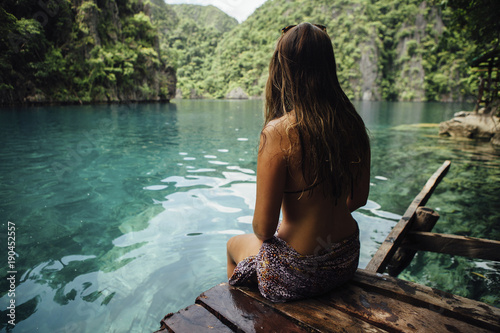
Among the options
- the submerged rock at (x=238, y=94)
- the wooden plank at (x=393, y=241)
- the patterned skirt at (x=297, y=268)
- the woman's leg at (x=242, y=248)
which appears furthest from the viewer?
the submerged rock at (x=238, y=94)

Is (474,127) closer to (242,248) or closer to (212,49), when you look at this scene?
(242,248)

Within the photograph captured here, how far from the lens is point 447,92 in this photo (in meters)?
75.4

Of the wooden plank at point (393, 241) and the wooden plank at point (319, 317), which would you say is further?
the wooden plank at point (393, 241)

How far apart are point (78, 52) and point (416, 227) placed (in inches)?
1534

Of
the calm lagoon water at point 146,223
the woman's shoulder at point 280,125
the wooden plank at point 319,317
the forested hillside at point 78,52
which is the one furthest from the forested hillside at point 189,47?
the wooden plank at point 319,317

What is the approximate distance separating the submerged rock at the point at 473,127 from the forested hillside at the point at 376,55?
220 feet

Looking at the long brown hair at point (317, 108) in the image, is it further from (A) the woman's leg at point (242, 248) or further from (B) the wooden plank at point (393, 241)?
(B) the wooden plank at point (393, 241)

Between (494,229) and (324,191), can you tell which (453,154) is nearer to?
(494,229)

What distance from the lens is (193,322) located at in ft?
4.71

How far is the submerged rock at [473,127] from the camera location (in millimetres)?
13688

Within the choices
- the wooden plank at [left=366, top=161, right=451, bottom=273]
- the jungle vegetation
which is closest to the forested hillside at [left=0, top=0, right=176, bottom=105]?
the jungle vegetation

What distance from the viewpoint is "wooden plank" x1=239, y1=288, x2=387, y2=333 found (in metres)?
1.38

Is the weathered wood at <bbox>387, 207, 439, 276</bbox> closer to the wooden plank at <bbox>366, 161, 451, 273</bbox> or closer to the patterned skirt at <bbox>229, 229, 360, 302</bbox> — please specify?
the wooden plank at <bbox>366, 161, 451, 273</bbox>

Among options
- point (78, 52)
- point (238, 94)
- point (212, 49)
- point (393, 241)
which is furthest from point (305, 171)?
point (212, 49)
